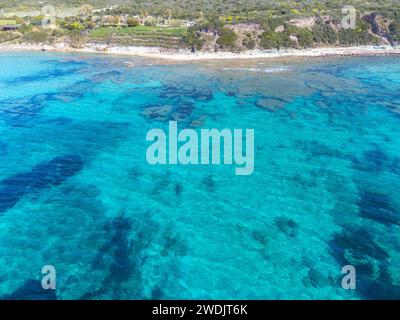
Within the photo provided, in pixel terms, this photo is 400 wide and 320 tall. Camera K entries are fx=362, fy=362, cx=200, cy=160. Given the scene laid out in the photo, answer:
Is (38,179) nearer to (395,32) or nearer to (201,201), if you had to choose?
(201,201)

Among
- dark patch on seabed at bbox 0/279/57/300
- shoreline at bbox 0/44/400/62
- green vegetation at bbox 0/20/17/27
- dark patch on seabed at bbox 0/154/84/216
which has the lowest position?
dark patch on seabed at bbox 0/279/57/300

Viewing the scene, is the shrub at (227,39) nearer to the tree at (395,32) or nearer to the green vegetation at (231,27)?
the green vegetation at (231,27)

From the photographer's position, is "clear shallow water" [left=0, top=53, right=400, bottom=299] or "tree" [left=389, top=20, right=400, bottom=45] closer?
"clear shallow water" [left=0, top=53, right=400, bottom=299]

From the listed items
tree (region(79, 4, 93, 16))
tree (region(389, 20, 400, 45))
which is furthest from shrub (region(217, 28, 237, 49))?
tree (region(79, 4, 93, 16))
